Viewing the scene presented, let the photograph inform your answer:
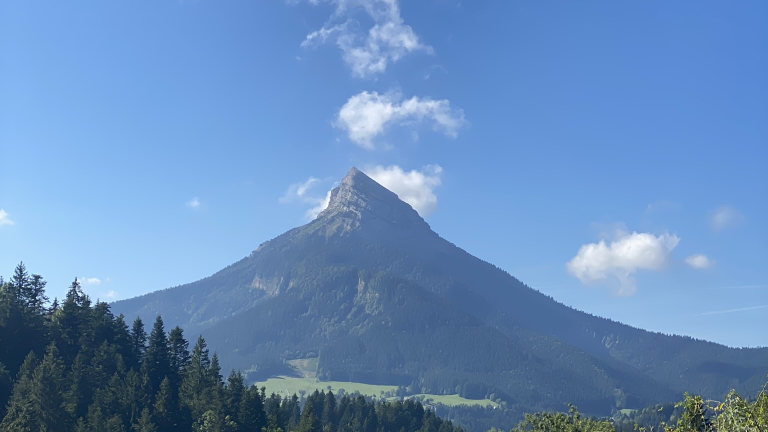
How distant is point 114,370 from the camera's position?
125m

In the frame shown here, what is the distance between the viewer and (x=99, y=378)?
12000 centimetres

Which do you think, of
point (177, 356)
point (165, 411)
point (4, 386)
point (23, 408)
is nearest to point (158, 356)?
point (177, 356)

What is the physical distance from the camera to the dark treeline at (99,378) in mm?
104875

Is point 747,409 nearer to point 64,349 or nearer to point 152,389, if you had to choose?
point 152,389

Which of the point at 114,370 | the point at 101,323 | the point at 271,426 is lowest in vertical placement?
the point at 271,426

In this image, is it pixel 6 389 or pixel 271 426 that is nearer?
→ pixel 6 389

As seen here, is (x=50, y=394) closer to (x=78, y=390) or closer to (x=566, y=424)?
(x=78, y=390)

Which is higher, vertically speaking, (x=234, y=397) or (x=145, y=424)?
(x=234, y=397)

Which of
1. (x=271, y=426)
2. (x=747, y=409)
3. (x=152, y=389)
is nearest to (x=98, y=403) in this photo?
(x=152, y=389)

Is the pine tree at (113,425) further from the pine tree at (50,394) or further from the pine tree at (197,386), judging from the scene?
the pine tree at (197,386)

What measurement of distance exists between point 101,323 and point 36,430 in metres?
37.8

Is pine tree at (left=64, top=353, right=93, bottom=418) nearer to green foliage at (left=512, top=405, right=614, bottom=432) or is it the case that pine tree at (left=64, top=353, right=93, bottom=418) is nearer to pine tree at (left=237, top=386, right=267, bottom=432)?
pine tree at (left=237, top=386, right=267, bottom=432)

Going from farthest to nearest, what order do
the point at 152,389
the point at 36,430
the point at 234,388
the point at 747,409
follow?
the point at 234,388 → the point at 152,389 → the point at 36,430 → the point at 747,409

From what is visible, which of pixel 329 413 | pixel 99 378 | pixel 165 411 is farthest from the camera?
pixel 329 413
